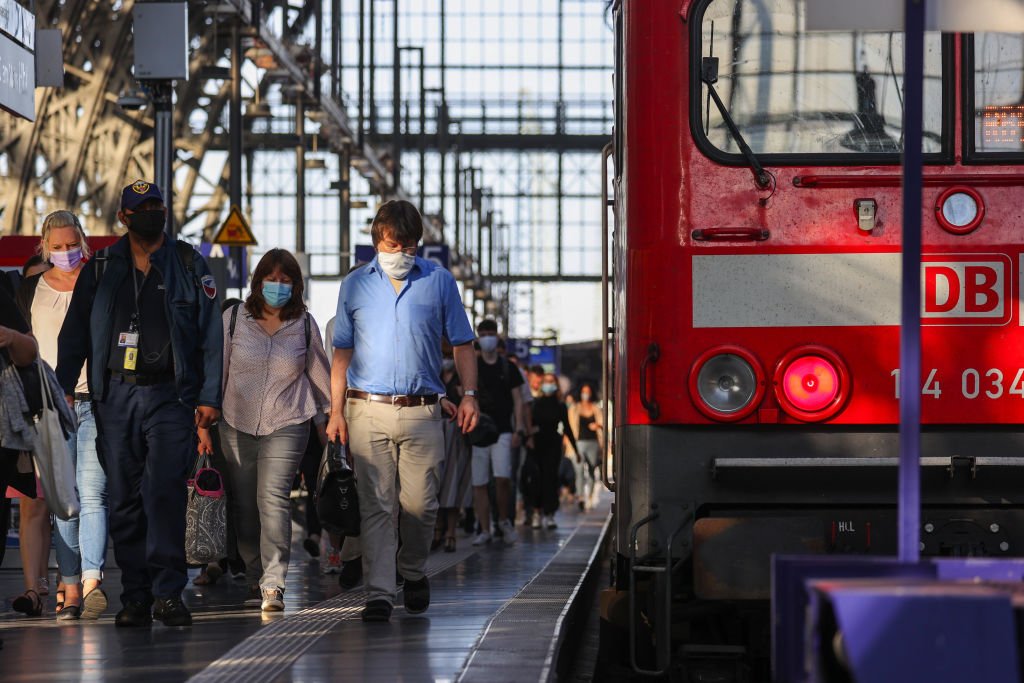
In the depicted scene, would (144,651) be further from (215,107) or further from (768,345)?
(215,107)

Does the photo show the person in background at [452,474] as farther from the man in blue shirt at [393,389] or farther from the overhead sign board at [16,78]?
the man in blue shirt at [393,389]

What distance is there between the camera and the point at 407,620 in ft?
29.2

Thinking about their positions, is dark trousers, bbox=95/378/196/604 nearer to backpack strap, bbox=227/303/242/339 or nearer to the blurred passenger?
backpack strap, bbox=227/303/242/339

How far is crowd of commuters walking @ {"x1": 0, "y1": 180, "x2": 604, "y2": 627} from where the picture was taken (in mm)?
8703

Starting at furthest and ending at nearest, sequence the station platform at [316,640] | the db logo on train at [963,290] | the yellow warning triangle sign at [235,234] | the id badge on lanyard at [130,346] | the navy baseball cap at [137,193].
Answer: the yellow warning triangle sign at [235,234] < the navy baseball cap at [137,193] < the id badge on lanyard at [130,346] < the station platform at [316,640] < the db logo on train at [963,290]

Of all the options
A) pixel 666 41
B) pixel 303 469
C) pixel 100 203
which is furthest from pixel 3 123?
pixel 666 41

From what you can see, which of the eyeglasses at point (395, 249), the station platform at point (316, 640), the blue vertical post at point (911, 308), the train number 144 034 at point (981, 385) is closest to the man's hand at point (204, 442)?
the station platform at point (316, 640)

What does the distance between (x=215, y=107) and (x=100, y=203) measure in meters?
2.43

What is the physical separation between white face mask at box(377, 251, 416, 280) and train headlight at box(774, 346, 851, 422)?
278cm

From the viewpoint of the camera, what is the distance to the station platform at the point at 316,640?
6.87m

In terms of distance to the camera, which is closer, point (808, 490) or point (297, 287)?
point (808, 490)

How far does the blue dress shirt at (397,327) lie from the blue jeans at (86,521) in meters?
1.44

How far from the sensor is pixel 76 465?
381 inches

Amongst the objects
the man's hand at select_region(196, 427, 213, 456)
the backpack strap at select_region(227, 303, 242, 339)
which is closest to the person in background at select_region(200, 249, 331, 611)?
the backpack strap at select_region(227, 303, 242, 339)
